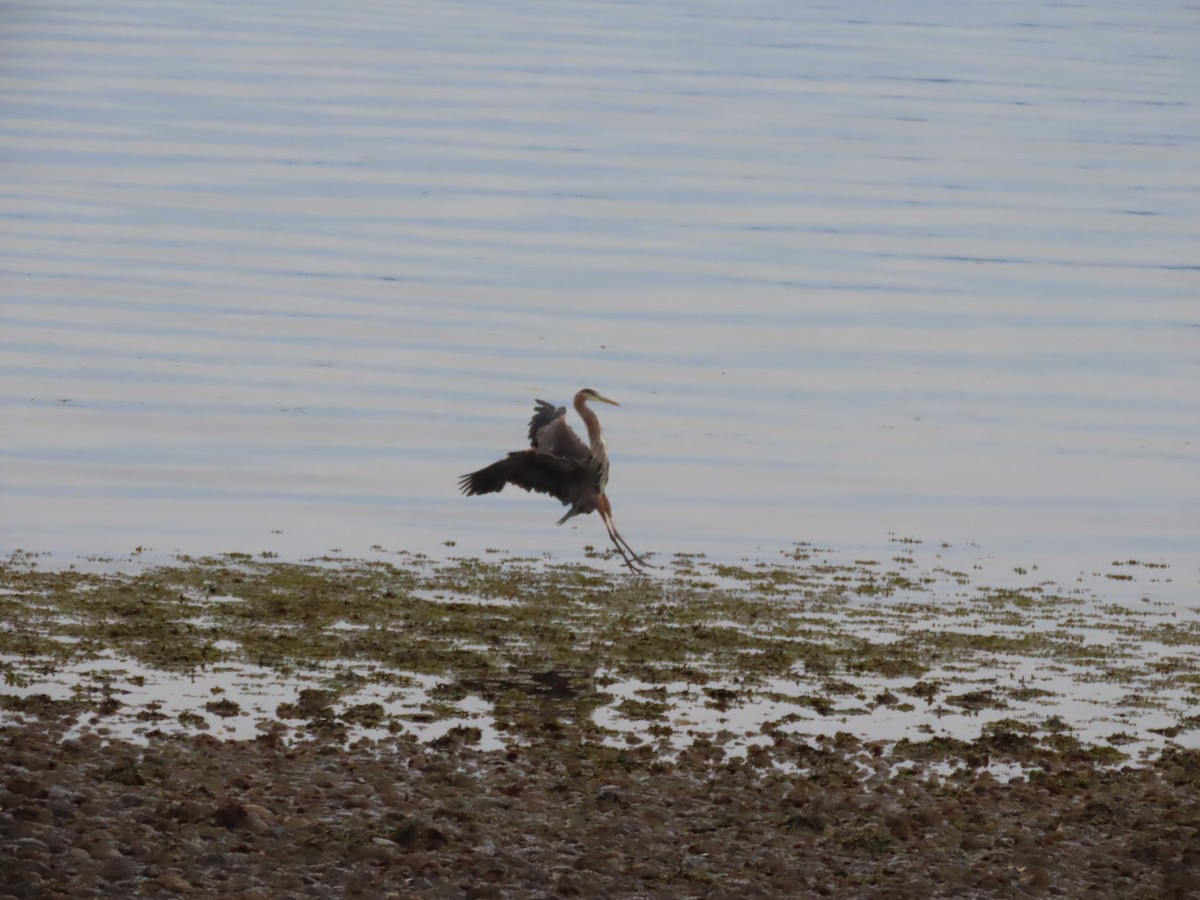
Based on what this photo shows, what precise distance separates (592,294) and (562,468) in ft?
45.7

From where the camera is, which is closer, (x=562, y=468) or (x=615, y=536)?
(x=562, y=468)

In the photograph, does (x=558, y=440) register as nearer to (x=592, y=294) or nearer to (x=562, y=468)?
(x=562, y=468)

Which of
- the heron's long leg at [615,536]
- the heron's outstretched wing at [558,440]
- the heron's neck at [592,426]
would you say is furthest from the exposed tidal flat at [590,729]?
the heron's neck at [592,426]

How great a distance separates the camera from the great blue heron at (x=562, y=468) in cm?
1595

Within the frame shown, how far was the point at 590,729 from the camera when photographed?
11711 mm

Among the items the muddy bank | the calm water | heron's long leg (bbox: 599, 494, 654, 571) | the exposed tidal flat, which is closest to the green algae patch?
the exposed tidal flat

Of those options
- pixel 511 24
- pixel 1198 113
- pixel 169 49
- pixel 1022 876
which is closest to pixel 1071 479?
pixel 1022 876

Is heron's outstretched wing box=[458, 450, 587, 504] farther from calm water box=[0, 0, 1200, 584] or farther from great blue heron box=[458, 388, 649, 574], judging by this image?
calm water box=[0, 0, 1200, 584]

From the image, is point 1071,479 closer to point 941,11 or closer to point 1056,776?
point 1056,776

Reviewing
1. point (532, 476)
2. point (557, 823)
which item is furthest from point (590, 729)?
point (532, 476)

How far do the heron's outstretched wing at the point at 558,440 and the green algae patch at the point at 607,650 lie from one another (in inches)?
34.4

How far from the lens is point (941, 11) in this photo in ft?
258

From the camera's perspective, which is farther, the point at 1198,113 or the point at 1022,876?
the point at 1198,113

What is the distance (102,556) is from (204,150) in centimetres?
2593
